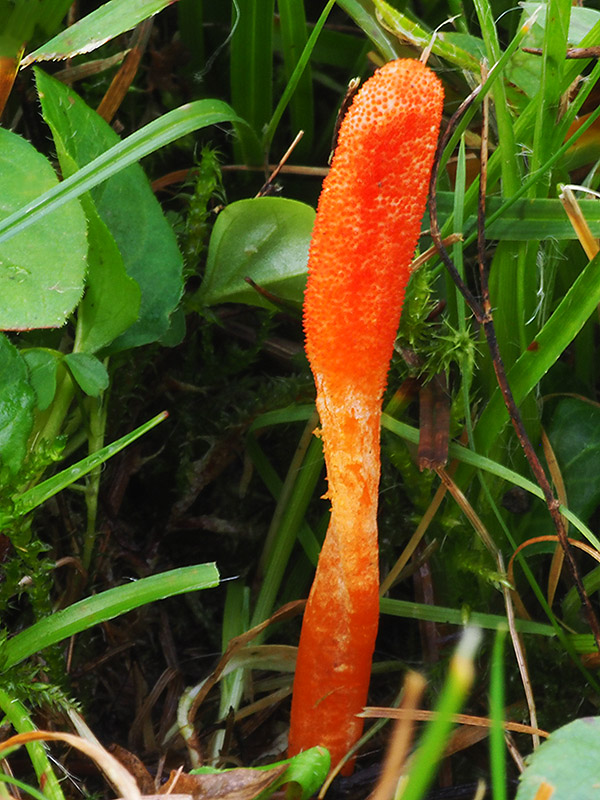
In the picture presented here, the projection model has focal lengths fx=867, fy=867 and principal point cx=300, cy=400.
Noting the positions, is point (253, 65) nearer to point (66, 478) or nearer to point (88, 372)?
point (88, 372)

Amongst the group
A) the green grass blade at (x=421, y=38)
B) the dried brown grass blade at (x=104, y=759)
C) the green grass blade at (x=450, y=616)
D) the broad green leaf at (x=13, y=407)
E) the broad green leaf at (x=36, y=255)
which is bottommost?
the green grass blade at (x=450, y=616)

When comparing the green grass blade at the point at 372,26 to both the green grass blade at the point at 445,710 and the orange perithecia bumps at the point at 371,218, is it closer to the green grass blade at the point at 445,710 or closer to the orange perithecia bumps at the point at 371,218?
the orange perithecia bumps at the point at 371,218

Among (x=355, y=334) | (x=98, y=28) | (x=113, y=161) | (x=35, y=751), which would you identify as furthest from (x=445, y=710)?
(x=98, y=28)

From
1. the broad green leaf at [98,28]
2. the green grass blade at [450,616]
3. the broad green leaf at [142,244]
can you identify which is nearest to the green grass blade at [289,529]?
the green grass blade at [450,616]

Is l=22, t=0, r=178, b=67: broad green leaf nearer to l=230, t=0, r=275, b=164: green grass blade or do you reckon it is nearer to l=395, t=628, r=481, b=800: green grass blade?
l=230, t=0, r=275, b=164: green grass blade

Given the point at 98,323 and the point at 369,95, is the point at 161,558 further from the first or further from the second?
the point at 369,95

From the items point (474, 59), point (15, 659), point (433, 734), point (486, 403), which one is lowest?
point (15, 659)

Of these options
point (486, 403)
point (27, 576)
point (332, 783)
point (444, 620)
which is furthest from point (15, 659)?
point (486, 403)
